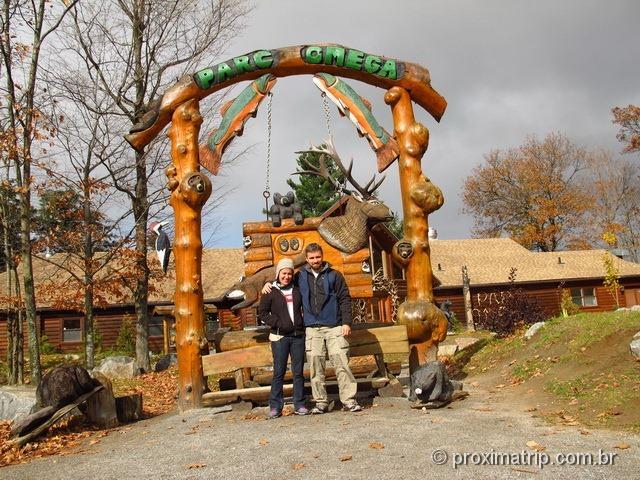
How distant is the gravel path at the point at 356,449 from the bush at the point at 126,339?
63.2 ft

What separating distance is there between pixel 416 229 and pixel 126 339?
20223 millimetres

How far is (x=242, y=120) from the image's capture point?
8.28 meters

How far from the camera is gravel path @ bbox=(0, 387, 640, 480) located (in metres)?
4.30

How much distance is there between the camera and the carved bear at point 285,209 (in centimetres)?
844

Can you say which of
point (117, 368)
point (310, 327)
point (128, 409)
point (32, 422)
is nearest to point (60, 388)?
point (32, 422)

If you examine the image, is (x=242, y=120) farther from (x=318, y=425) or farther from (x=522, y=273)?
(x=522, y=273)

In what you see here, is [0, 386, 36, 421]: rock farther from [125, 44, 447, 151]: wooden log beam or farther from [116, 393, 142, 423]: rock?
[125, 44, 447, 151]: wooden log beam

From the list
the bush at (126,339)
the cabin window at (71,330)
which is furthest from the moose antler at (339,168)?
the cabin window at (71,330)

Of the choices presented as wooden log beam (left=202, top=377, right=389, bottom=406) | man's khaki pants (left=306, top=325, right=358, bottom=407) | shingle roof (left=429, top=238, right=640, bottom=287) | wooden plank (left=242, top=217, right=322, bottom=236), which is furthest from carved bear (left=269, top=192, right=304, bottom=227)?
shingle roof (left=429, top=238, right=640, bottom=287)

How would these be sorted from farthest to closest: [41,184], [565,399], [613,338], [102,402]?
[41,184]
[613,338]
[102,402]
[565,399]

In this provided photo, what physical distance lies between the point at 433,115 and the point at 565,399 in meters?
4.39

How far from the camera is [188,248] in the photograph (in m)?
7.84

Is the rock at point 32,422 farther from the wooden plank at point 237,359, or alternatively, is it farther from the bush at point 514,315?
the bush at point 514,315

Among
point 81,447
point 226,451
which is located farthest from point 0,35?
point 226,451
